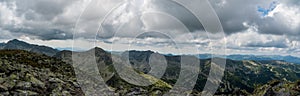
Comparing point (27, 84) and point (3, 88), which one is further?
point (27, 84)

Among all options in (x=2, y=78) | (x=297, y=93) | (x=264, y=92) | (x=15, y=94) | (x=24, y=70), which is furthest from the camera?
(x=264, y=92)

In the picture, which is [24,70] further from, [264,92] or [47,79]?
[264,92]

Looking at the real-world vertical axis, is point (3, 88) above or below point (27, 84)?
below

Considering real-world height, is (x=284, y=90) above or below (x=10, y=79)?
below

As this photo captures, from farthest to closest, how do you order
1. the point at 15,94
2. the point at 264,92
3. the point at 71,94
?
the point at 264,92 → the point at 71,94 → the point at 15,94

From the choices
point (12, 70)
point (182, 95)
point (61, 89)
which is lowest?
point (182, 95)

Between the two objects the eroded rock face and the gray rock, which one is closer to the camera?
the gray rock

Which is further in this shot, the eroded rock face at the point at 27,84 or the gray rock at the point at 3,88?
the eroded rock face at the point at 27,84

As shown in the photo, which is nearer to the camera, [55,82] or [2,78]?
[2,78]

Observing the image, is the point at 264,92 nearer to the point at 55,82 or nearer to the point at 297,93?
the point at 297,93

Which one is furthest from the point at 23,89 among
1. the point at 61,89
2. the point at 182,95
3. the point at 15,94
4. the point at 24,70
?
the point at 182,95
